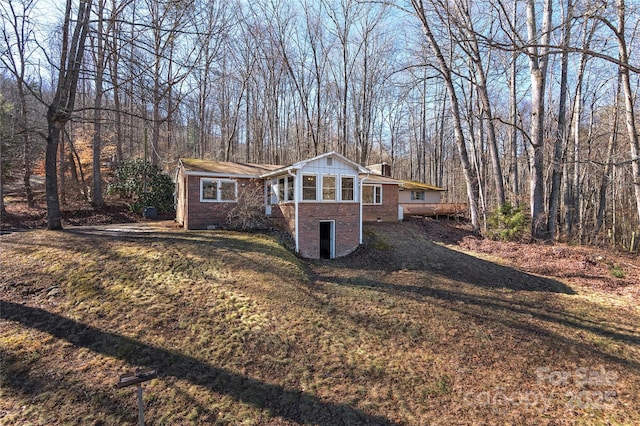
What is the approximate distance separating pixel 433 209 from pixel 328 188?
1439cm

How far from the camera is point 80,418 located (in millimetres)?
3846

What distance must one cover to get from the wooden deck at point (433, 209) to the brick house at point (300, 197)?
34.0 ft

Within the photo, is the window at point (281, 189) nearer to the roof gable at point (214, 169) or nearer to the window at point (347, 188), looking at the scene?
the roof gable at point (214, 169)

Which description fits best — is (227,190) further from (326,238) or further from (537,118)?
(537,118)

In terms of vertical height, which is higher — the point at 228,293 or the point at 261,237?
the point at 261,237

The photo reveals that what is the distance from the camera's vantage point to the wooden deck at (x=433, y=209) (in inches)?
901

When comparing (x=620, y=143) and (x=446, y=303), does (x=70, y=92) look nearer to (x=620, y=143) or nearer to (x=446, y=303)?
(x=446, y=303)

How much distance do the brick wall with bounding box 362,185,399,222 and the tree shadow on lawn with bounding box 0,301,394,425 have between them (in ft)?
47.1

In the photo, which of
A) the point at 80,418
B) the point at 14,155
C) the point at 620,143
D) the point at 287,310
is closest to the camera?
the point at 80,418

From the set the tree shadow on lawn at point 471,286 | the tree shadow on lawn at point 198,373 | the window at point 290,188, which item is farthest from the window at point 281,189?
the tree shadow on lawn at point 198,373

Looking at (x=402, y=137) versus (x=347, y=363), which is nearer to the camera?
(x=347, y=363)

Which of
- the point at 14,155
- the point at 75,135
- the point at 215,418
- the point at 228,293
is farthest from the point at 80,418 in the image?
the point at 75,135

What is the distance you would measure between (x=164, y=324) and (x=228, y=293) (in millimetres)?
1544

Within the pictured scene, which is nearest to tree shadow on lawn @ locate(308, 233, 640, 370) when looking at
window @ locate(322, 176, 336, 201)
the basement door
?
the basement door
